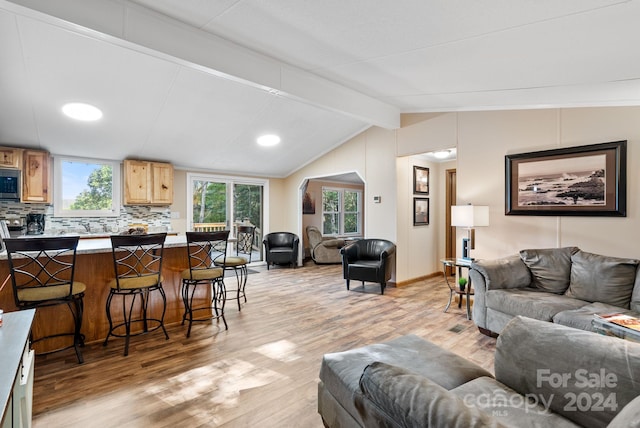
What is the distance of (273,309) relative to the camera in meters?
4.18

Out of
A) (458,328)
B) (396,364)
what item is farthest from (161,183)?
(396,364)

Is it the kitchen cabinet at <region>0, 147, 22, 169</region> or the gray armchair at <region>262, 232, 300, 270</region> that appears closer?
the kitchen cabinet at <region>0, 147, 22, 169</region>

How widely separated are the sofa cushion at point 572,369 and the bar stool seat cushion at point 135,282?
9.42ft

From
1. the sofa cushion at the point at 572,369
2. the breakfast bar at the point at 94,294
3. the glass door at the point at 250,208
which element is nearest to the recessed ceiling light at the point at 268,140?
the glass door at the point at 250,208

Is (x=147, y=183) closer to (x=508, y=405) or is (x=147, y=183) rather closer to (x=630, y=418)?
(x=508, y=405)

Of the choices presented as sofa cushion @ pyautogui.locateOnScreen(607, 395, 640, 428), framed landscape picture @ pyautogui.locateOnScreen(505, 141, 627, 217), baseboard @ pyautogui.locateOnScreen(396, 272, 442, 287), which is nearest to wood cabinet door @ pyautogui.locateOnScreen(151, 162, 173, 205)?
baseboard @ pyautogui.locateOnScreen(396, 272, 442, 287)

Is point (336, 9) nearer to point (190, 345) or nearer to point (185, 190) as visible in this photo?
point (190, 345)

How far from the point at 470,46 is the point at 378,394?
8.58 feet

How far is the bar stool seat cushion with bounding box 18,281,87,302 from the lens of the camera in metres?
2.44

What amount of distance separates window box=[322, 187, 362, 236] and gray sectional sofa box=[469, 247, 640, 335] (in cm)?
592

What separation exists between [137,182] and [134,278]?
10.5 feet

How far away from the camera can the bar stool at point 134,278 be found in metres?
2.87

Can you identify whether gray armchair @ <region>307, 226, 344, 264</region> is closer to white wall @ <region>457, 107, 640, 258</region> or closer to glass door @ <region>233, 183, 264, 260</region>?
glass door @ <region>233, 183, 264, 260</region>

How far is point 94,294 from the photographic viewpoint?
3.09m
